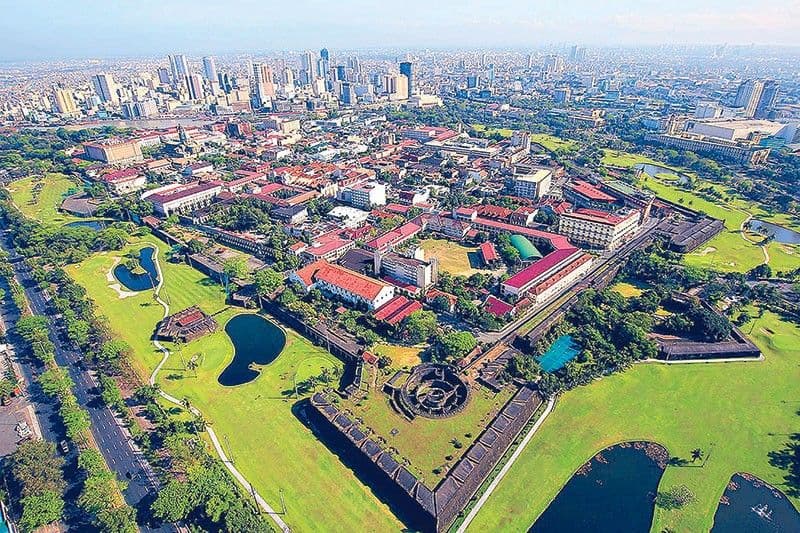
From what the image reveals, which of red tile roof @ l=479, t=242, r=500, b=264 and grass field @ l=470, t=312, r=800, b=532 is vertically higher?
red tile roof @ l=479, t=242, r=500, b=264

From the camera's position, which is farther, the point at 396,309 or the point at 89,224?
the point at 89,224

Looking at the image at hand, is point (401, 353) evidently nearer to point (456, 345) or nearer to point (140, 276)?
point (456, 345)

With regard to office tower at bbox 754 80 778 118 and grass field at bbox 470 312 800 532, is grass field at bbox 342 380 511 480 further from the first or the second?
office tower at bbox 754 80 778 118

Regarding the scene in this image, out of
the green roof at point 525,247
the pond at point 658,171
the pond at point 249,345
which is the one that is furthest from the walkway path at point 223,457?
the pond at point 658,171

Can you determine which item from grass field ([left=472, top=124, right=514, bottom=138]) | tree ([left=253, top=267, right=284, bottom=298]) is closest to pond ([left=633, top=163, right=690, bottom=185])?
grass field ([left=472, top=124, right=514, bottom=138])

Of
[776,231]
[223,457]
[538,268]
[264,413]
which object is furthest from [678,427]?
[776,231]

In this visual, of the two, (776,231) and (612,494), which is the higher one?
(776,231)

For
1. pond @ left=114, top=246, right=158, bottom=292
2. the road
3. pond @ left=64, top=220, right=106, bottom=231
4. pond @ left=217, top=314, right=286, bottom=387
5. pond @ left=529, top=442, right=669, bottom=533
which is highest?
pond @ left=529, top=442, right=669, bottom=533
